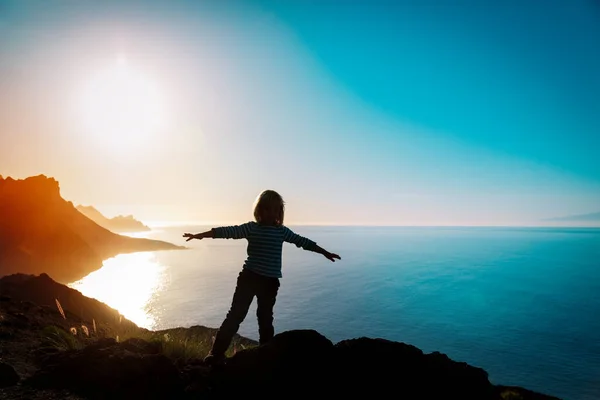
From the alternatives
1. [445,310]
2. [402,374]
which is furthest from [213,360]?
[445,310]

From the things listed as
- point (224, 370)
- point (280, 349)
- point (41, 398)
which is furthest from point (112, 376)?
point (280, 349)

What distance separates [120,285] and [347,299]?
103m

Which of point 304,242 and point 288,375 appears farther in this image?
point 304,242

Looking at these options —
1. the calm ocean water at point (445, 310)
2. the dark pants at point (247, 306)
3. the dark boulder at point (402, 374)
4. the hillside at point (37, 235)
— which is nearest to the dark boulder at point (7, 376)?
the dark pants at point (247, 306)

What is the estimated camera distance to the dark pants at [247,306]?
5371 millimetres

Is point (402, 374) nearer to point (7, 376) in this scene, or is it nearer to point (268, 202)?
point (268, 202)

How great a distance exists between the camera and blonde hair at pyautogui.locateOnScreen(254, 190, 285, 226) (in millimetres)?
5898

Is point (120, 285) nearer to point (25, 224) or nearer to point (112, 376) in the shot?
point (25, 224)

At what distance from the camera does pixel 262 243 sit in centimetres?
572

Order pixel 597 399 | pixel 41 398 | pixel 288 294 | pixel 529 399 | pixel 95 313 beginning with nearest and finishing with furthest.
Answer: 1. pixel 41 398
2. pixel 529 399
3. pixel 95 313
4. pixel 597 399
5. pixel 288 294

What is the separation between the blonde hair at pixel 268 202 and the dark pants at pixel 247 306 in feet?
3.31

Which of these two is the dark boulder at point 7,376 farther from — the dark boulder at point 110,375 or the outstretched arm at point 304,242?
the outstretched arm at point 304,242

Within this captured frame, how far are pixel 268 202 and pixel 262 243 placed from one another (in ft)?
2.42

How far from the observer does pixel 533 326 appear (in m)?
90.0
